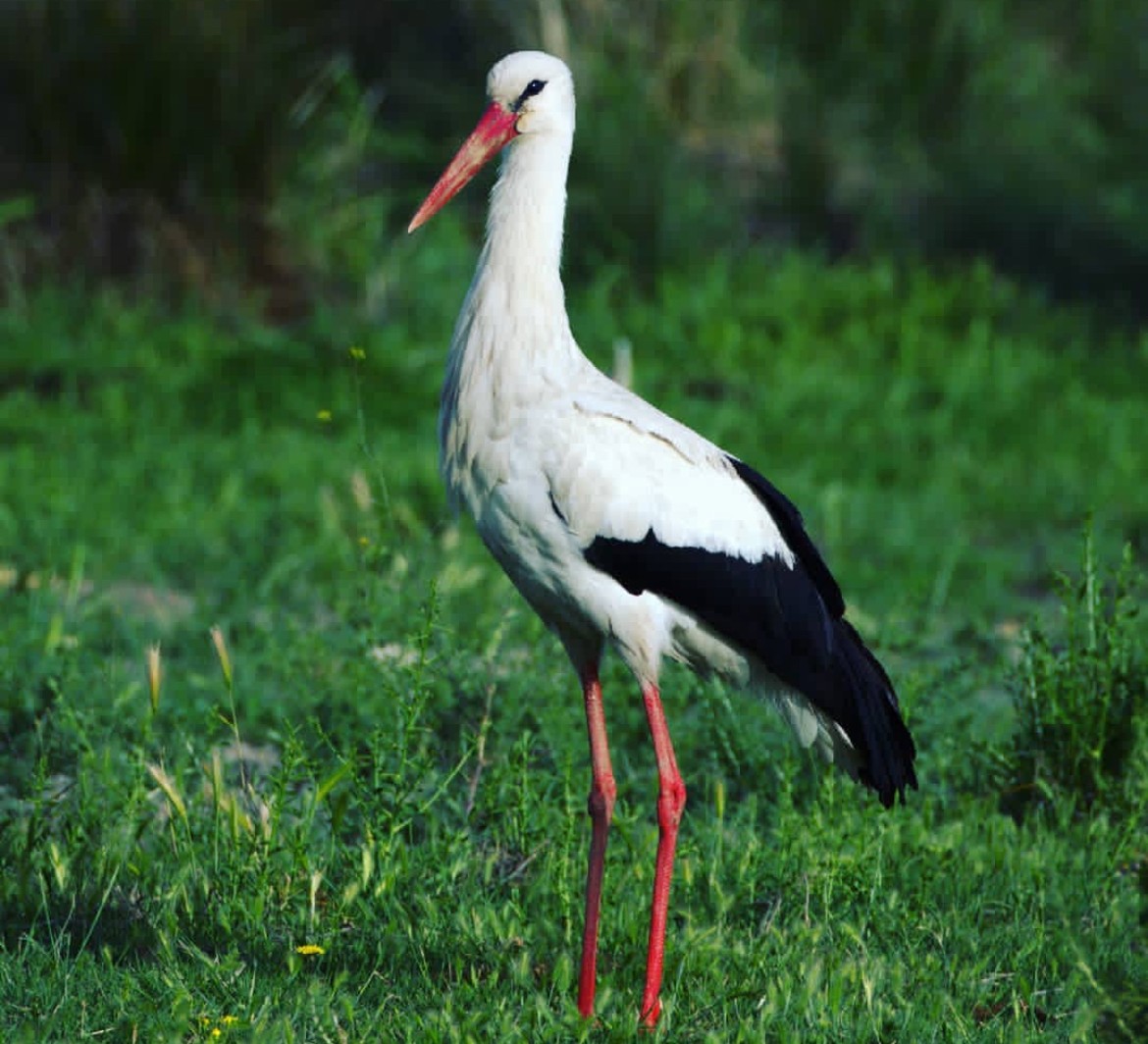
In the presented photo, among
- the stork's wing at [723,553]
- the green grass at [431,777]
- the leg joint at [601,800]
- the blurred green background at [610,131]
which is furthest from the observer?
the blurred green background at [610,131]

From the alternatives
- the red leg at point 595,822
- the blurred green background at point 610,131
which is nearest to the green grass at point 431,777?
the red leg at point 595,822

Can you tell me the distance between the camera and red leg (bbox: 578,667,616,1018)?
3414 millimetres

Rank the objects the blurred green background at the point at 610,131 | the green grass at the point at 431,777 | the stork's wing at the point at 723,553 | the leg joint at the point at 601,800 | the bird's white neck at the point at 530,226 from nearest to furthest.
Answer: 1. the green grass at the point at 431,777
2. the stork's wing at the point at 723,553
3. the bird's white neck at the point at 530,226
4. the leg joint at the point at 601,800
5. the blurred green background at the point at 610,131

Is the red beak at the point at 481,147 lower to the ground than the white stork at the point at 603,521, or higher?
higher

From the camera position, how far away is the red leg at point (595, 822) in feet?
11.2

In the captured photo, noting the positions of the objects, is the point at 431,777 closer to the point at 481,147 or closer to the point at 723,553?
the point at 723,553

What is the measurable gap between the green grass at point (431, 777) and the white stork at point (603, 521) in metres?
0.21

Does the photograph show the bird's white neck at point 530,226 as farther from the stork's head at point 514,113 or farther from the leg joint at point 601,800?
the leg joint at point 601,800

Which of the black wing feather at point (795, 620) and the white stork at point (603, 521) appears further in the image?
the black wing feather at point (795, 620)

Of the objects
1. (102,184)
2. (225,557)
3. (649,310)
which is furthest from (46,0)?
(225,557)

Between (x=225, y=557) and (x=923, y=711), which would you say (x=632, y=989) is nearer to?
(x=923, y=711)

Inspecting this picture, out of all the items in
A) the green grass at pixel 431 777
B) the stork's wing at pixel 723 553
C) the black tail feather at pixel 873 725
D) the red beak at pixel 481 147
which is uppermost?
the red beak at pixel 481 147

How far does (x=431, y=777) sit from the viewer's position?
163 inches

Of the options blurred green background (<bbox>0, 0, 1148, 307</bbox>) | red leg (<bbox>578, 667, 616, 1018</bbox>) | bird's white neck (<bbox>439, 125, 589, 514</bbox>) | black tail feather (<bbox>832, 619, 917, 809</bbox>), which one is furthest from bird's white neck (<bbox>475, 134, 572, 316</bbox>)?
blurred green background (<bbox>0, 0, 1148, 307</bbox>)
